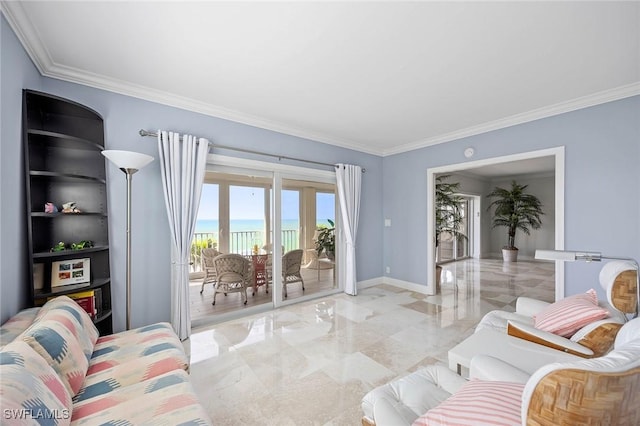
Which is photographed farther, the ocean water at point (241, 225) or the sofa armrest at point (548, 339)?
the ocean water at point (241, 225)

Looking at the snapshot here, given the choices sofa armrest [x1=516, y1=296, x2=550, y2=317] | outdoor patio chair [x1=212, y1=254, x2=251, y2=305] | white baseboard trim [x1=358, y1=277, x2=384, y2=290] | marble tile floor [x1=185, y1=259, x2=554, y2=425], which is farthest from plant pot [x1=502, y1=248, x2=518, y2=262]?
outdoor patio chair [x1=212, y1=254, x2=251, y2=305]

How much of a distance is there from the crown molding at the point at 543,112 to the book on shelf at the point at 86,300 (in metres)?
4.75

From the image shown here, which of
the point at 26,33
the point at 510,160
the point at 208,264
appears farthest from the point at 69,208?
the point at 510,160

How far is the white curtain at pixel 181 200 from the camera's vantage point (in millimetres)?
2775

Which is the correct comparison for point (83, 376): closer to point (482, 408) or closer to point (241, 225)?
point (482, 408)

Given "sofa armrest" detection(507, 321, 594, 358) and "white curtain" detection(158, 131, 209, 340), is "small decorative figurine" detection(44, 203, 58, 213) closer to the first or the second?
"white curtain" detection(158, 131, 209, 340)

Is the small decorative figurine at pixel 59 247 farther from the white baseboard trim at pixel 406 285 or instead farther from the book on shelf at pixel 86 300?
the white baseboard trim at pixel 406 285

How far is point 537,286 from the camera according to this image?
498cm

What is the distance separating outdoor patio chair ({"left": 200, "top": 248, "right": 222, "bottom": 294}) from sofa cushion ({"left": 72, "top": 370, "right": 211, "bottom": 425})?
2.28 metres

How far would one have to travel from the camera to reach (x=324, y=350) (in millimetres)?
2568

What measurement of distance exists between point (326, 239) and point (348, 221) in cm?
50

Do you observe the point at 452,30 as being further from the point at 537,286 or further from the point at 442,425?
the point at 537,286

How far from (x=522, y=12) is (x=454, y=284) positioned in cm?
464

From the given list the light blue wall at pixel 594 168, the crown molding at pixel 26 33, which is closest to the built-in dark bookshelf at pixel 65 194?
the crown molding at pixel 26 33
